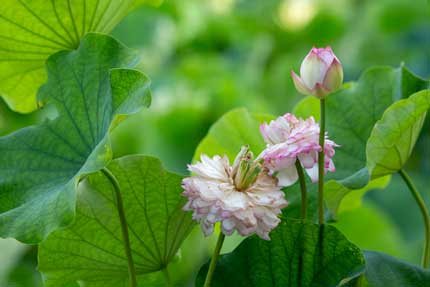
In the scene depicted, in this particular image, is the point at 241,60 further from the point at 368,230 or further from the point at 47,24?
the point at 47,24

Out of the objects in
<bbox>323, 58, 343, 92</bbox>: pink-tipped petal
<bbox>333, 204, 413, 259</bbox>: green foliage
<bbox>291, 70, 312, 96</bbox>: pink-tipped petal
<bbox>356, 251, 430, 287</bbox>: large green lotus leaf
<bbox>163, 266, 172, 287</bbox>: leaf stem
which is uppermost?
<bbox>323, 58, 343, 92</bbox>: pink-tipped petal

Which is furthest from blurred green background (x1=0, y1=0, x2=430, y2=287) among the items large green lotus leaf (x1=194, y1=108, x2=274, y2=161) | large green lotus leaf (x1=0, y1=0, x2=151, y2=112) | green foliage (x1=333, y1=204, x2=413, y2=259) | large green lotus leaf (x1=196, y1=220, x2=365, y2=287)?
large green lotus leaf (x1=196, y1=220, x2=365, y2=287)

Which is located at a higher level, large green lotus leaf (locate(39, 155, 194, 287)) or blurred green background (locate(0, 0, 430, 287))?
large green lotus leaf (locate(39, 155, 194, 287))

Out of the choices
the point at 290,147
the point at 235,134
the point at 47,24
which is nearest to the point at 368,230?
the point at 235,134

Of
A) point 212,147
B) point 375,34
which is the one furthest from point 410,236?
point 212,147

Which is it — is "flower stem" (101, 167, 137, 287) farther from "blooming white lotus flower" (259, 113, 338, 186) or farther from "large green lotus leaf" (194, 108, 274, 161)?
"large green lotus leaf" (194, 108, 274, 161)
